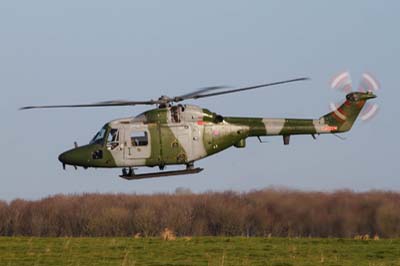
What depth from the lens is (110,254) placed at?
39625 millimetres

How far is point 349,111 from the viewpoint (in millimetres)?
46406

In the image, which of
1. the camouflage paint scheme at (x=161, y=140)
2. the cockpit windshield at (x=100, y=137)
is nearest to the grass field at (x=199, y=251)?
the camouflage paint scheme at (x=161, y=140)

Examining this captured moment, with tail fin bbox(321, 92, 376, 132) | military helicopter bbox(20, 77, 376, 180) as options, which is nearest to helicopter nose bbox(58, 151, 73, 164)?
military helicopter bbox(20, 77, 376, 180)

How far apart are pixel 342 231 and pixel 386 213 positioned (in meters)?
3.14

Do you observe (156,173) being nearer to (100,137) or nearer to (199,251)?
(100,137)

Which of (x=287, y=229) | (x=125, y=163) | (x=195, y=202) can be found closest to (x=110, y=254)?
(x=125, y=163)

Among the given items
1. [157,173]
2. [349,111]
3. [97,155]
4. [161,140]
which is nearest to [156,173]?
[157,173]

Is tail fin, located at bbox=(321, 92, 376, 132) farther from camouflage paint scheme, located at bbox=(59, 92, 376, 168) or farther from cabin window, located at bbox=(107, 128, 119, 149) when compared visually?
cabin window, located at bbox=(107, 128, 119, 149)

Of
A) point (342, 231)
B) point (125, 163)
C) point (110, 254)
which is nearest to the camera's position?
point (110, 254)

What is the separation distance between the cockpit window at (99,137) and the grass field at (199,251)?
3802 mm

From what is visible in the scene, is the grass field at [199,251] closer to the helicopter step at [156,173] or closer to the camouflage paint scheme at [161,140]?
the helicopter step at [156,173]

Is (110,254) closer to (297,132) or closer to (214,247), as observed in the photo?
(214,247)

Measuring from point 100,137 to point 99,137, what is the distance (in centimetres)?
5

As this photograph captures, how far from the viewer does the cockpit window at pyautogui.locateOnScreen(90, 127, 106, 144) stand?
43.9m
